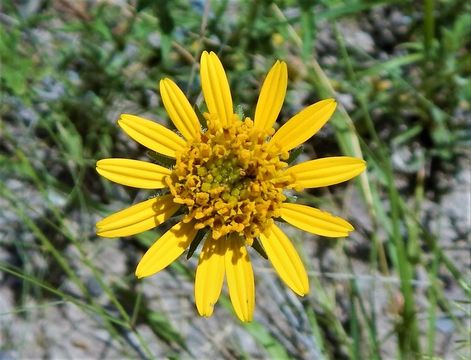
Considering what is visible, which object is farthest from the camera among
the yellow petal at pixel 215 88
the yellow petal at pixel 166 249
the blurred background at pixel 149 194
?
the blurred background at pixel 149 194

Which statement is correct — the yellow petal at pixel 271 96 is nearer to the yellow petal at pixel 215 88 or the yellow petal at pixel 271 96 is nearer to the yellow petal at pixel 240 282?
the yellow petal at pixel 215 88

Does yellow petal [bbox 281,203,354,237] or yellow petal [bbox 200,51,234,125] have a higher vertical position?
yellow petal [bbox 200,51,234,125]

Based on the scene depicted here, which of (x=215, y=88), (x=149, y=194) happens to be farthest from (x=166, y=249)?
(x=149, y=194)

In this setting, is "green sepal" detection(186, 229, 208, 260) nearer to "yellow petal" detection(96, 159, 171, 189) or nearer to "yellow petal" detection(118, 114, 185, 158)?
"yellow petal" detection(96, 159, 171, 189)

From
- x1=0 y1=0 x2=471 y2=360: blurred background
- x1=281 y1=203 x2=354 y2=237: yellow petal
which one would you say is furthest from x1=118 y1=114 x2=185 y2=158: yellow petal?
x1=0 y1=0 x2=471 y2=360: blurred background

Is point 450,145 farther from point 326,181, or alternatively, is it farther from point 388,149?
point 326,181

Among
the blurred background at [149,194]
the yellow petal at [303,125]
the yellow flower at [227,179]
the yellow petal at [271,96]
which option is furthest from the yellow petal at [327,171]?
the blurred background at [149,194]

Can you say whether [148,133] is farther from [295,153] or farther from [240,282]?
[240,282]
